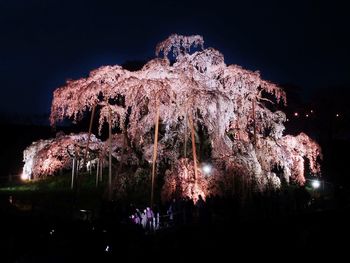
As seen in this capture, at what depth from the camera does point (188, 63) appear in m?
15.2

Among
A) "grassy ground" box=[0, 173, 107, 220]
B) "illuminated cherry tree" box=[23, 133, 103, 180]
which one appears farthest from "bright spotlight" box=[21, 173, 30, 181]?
"illuminated cherry tree" box=[23, 133, 103, 180]

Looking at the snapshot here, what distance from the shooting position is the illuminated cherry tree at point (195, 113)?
1377 centimetres

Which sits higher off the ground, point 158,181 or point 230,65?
point 230,65

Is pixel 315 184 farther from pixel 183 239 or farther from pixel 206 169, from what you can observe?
pixel 183 239

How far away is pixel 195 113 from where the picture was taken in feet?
52.0

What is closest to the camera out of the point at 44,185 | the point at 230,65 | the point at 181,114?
the point at 181,114

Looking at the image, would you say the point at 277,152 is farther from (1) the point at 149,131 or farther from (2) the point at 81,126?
(2) the point at 81,126

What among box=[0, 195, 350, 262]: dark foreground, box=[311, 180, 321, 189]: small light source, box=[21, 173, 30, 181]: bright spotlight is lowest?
box=[0, 195, 350, 262]: dark foreground

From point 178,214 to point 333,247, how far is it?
461 centimetres

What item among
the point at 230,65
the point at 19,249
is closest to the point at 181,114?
the point at 230,65

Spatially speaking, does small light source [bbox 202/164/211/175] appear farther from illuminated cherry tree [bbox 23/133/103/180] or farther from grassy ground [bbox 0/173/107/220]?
illuminated cherry tree [bbox 23/133/103/180]

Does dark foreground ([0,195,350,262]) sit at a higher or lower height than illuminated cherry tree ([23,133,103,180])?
lower

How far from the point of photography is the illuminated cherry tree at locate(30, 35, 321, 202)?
13.8 metres

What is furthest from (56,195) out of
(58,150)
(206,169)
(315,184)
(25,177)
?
(315,184)
